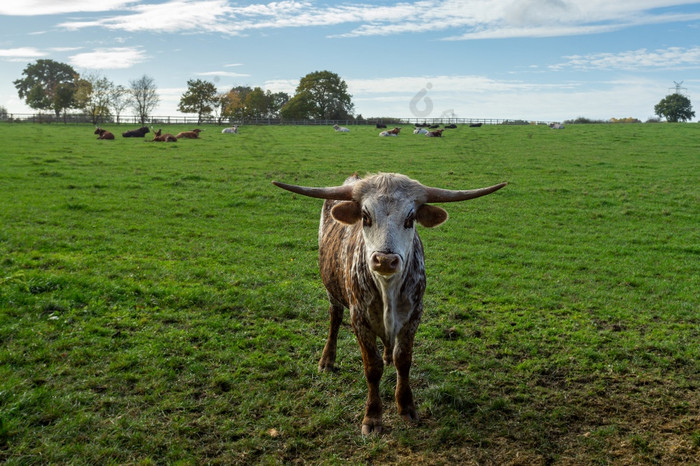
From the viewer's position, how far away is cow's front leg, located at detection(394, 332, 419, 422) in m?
5.09

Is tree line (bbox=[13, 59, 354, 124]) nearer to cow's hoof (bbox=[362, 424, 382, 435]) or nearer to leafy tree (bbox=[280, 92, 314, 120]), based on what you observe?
leafy tree (bbox=[280, 92, 314, 120])

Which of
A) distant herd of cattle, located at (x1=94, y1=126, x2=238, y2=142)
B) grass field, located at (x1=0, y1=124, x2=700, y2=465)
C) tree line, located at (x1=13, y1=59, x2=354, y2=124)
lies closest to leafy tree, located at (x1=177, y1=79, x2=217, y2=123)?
tree line, located at (x1=13, y1=59, x2=354, y2=124)

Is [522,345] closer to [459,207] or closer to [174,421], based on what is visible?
[174,421]

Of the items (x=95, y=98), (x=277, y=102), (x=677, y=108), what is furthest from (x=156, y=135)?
(x=677, y=108)

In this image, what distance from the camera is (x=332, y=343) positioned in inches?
249

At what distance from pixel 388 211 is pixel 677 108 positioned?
294ft

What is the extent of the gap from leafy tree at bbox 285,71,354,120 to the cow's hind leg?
66267 mm

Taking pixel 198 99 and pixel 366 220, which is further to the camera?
pixel 198 99

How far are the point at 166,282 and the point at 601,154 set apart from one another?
25.0 m

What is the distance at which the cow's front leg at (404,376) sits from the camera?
16.7 feet

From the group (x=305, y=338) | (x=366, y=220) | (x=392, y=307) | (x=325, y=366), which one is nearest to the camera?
(x=366, y=220)

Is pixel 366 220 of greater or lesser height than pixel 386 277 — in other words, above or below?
above

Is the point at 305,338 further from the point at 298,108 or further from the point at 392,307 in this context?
the point at 298,108

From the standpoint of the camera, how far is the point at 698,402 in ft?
18.1
